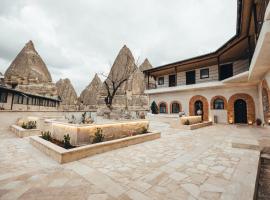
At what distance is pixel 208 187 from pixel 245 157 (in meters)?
2.65

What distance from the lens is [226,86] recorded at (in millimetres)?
13625

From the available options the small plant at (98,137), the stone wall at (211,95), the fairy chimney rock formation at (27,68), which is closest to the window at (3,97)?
the small plant at (98,137)

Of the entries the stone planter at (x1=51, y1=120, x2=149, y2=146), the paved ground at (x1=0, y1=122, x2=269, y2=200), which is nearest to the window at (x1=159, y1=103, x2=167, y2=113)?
the stone planter at (x1=51, y1=120, x2=149, y2=146)

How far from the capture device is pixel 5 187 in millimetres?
2584

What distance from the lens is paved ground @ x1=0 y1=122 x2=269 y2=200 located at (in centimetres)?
238

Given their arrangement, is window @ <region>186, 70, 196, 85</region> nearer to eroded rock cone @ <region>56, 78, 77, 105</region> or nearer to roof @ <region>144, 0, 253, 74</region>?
roof @ <region>144, 0, 253, 74</region>

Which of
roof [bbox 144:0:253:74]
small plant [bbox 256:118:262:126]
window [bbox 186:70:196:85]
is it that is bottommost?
small plant [bbox 256:118:262:126]

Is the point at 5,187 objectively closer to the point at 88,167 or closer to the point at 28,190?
the point at 28,190

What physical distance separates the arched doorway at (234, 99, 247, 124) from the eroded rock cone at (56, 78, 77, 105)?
110 metres

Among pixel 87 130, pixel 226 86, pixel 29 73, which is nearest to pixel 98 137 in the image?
pixel 87 130

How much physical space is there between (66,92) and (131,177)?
391ft

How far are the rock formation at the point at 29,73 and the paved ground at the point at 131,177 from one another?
70.0 metres

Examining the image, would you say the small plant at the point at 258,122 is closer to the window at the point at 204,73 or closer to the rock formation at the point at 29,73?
the window at the point at 204,73

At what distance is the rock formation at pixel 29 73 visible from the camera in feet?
209
